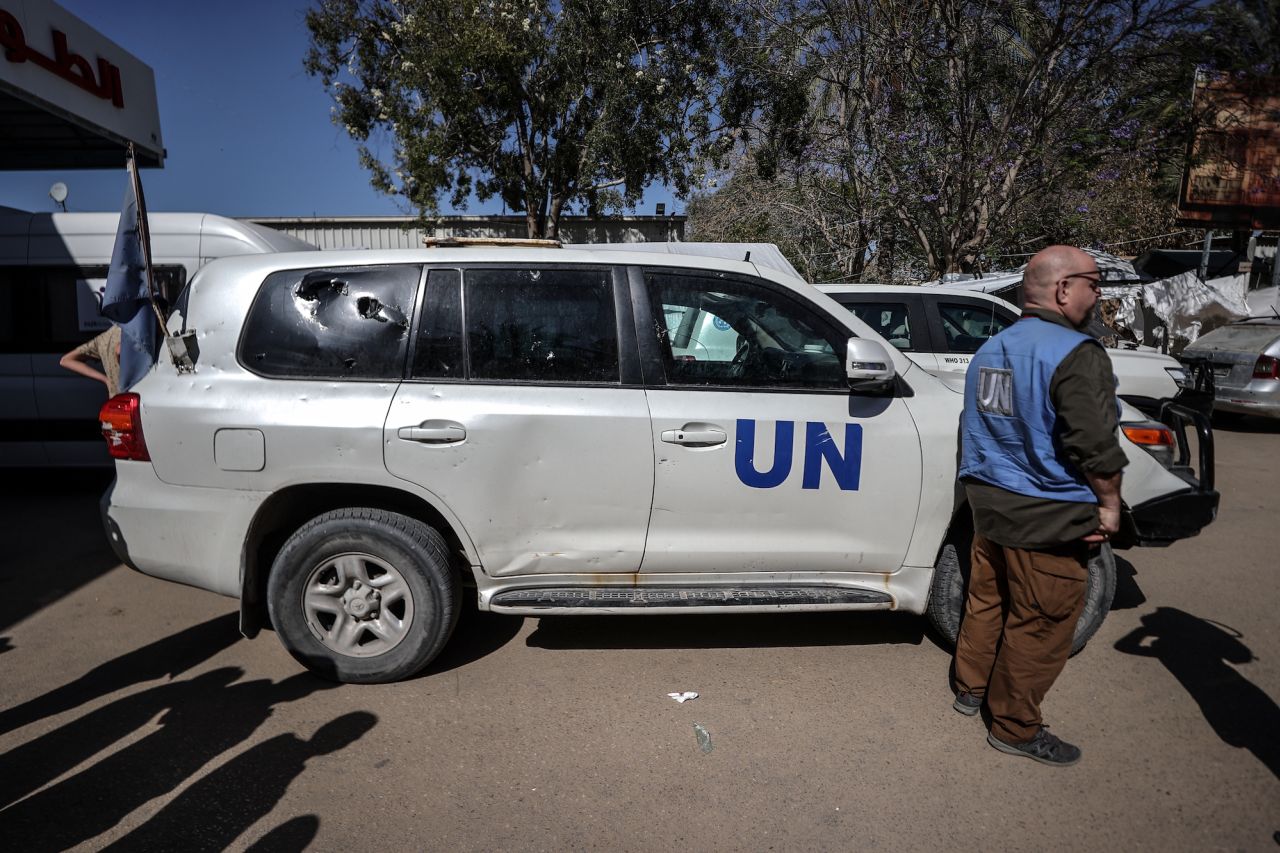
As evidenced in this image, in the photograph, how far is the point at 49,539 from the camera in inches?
221

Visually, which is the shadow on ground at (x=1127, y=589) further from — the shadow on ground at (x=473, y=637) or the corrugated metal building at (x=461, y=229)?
the corrugated metal building at (x=461, y=229)

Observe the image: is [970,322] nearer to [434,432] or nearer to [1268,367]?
[434,432]

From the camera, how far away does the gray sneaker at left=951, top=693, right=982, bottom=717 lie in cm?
319

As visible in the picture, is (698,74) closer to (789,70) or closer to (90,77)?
(789,70)

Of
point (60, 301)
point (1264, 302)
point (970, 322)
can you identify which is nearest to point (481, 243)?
point (970, 322)

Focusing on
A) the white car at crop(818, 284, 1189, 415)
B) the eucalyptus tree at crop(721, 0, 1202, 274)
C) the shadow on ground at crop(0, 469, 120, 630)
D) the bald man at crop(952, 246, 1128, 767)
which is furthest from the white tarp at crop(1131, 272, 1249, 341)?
the shadow on ground at crop(0, 469, 120, 630)

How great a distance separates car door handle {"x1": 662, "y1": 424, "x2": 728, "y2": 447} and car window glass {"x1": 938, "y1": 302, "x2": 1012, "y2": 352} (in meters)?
4.25

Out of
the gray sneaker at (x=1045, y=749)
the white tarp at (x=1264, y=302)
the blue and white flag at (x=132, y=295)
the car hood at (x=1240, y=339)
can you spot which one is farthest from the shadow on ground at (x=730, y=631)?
the white tarp at (x=1264, y=302)

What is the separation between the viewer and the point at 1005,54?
11.6m

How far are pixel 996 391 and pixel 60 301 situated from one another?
736 centimetres

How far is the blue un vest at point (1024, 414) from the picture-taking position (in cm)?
265

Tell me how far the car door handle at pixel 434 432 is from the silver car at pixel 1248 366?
939cm

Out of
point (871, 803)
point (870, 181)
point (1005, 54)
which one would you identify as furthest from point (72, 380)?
point (1005, 54)

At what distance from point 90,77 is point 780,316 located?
314 inches
